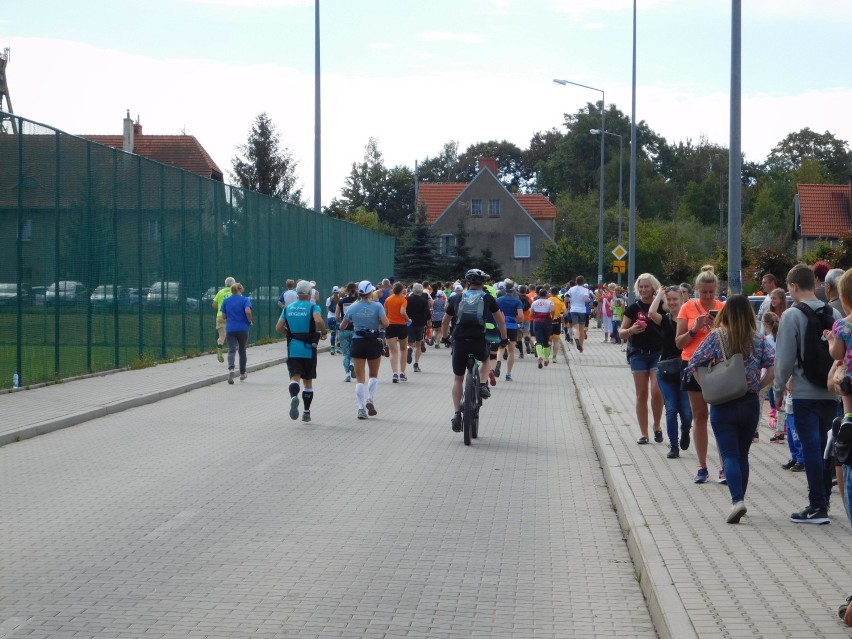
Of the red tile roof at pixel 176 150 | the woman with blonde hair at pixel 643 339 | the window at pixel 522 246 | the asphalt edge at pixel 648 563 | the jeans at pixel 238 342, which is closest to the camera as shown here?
the asphalt edge at pixel 648 563

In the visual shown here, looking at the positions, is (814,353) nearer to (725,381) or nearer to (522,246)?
(725,381)

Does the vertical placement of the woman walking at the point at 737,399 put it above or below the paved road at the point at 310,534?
above

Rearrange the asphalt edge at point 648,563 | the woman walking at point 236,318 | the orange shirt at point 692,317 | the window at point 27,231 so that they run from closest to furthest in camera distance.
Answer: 1. the asphalt edge at point 648,563
2. the orange shirt at point 692,317
3. the window at point 27,231
4. the woman walking at point 236,318

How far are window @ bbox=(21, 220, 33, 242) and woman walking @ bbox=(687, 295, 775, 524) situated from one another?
499 inches

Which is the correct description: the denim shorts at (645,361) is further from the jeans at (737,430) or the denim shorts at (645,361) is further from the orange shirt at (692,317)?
the jeans at (737,430)

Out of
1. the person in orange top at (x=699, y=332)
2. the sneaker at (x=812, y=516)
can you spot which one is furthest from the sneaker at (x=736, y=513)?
the person in orange top at (x=699, y=332)

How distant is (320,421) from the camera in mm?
15477

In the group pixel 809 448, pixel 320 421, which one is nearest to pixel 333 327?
pixel 320 421

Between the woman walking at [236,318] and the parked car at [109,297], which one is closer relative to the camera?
the woman walking at [236,318]

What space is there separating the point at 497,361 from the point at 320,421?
739cm

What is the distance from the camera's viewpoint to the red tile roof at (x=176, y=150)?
7250cm

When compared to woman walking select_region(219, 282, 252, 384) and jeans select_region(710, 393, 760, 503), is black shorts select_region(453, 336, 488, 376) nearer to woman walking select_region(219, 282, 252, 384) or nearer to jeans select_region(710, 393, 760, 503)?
jeans select_region(710, 393, 760, 503)

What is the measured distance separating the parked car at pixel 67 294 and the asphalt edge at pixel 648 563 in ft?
35.7

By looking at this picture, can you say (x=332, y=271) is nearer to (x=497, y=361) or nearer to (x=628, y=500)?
(x=497, y=361)
